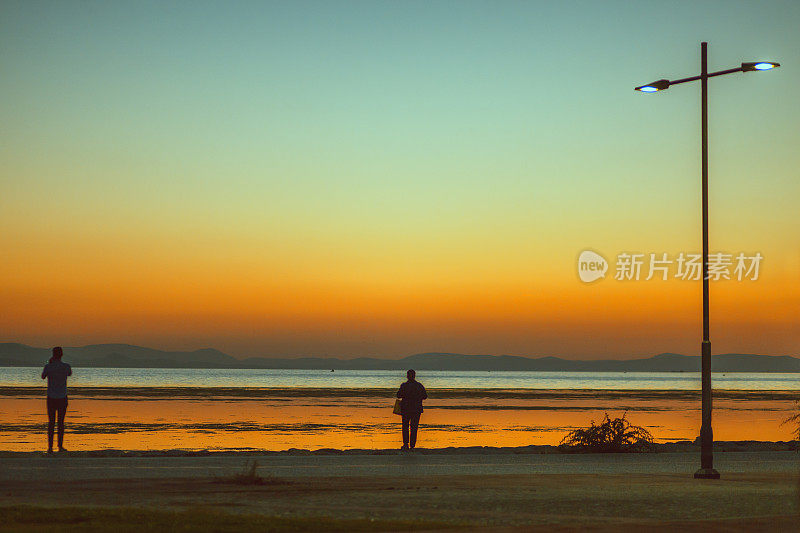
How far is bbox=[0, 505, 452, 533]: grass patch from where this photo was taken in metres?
11.1

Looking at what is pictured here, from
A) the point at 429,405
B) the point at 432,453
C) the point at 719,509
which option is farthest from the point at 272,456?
the point at 429,405

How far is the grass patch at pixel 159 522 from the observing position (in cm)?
1107

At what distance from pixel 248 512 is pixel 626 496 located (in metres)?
5.56

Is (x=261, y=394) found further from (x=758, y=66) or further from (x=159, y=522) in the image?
(x=159, y=522)

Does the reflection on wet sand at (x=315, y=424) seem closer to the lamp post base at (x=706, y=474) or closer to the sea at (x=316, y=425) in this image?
the sea at (x=316, y=425)

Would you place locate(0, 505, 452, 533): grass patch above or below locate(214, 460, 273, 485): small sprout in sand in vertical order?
above

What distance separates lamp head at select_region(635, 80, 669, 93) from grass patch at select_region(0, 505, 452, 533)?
10855 millimetres

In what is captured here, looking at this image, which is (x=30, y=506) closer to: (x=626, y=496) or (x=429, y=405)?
(x=626, y=496)

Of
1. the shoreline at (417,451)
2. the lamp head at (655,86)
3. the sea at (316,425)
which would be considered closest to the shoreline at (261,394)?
the sea at (316,425)

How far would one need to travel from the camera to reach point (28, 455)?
19906 millimetres

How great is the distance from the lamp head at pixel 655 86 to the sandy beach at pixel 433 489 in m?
7.05

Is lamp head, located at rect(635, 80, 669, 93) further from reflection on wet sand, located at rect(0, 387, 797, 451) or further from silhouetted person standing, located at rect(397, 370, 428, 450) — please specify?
reflection on wet sand, located at rect(0, 387, 797, 451)

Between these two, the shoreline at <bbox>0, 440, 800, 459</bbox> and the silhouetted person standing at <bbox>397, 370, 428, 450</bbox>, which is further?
the silhouetted person standing at <bbox>397, 370, 428, 450</bbox>

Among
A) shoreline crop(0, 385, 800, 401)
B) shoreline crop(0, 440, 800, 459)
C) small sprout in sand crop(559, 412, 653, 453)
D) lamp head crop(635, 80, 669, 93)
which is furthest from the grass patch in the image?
shoreline crop(0, 385, 800, 401)
